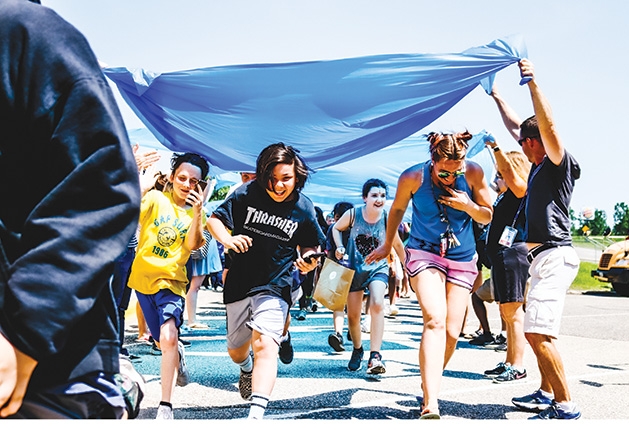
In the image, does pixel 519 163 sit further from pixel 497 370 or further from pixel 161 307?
pixel 161 307

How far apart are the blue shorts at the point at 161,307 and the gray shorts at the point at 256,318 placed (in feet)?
1.24

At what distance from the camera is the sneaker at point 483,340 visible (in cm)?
854

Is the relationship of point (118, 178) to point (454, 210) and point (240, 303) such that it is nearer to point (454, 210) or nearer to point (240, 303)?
point (240, 303)

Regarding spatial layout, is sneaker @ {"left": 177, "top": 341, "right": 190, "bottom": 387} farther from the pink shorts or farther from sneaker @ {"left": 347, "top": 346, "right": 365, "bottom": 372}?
sneaker @ {"left": 347, "top": 346, "right": 365, "bottom": 372}

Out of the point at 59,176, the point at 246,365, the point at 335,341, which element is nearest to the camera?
the point at 59,176

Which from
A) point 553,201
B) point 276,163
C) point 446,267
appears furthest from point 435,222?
point 276,163

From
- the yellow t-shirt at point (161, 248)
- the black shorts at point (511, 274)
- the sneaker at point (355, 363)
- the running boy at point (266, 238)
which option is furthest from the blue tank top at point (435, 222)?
the sneaker at point (355, 363)

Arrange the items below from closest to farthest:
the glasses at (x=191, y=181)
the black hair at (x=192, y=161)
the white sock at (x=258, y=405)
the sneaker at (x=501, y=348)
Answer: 1. the white sock at (x=258, y=405)
2. the glasses at (x=191, y=181)
3. the black hair at (x=192, y=161)
4. the sneaker at (x=501, y=348)

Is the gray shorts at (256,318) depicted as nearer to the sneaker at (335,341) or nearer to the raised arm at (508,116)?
the raised arm at (508,116)

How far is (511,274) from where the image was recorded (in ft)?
19.8

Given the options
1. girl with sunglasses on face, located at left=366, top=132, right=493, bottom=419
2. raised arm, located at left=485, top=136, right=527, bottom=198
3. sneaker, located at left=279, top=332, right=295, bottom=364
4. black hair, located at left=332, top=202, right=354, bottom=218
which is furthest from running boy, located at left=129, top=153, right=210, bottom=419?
black hair, located at left=332, top=202, right=354, bottom=218

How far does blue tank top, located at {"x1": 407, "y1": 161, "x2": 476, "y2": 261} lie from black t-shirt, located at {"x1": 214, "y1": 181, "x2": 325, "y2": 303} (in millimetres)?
844

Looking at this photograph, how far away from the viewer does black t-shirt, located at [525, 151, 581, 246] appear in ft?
14.8

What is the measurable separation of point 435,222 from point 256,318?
1586mm
